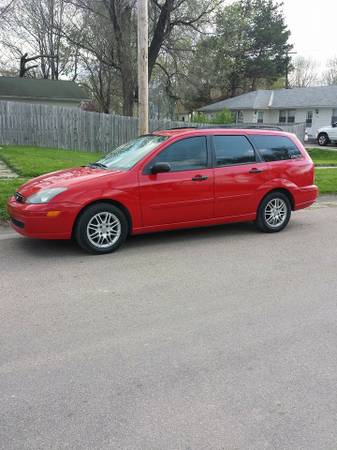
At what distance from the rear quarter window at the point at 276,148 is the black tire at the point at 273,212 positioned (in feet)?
1.99

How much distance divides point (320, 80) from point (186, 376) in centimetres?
8074

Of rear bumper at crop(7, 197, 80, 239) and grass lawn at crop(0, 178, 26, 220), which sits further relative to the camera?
grass lawn at crop(0, 178, 26, 220)

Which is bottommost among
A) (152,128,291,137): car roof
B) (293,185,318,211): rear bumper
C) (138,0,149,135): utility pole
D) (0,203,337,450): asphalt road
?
(0,203,337,450): asphalt road

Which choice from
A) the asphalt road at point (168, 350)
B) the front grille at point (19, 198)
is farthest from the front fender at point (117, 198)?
the front grille at point (19, 198)

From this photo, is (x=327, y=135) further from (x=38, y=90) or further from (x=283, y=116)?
(x=38, y=90)

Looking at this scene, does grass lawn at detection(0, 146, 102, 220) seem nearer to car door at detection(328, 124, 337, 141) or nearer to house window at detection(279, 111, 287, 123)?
car door at detection(328, 124, 337, 141)

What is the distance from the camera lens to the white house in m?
38.6

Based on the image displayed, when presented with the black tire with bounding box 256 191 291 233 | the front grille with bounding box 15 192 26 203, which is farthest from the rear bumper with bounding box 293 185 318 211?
the front grille with bounding box 15 192 26 203

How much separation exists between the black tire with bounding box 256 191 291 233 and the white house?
32101 millimetres

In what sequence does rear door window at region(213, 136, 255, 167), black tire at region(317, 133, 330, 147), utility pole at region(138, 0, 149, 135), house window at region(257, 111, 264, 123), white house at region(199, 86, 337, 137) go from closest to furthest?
rear door window at region(213, 136, 255, 167), utility pole at region(138, 0, 149, 135), black tire at region(317, 133, 330, 147), white house at region(199, 86, 337, 137), house window at region(257, 111, 264, 123)

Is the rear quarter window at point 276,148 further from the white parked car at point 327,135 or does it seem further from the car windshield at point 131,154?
the white parked car at point 327,135

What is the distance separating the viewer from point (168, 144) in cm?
672

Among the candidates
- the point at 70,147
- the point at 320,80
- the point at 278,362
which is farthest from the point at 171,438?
the point at 320,80

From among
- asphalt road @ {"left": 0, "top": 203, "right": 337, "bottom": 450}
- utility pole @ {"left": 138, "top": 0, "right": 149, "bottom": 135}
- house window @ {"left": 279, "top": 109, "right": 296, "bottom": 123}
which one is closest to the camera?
asphalt road @ {"left": 0, "top": 203, "right": 337, "bottom": 450}
